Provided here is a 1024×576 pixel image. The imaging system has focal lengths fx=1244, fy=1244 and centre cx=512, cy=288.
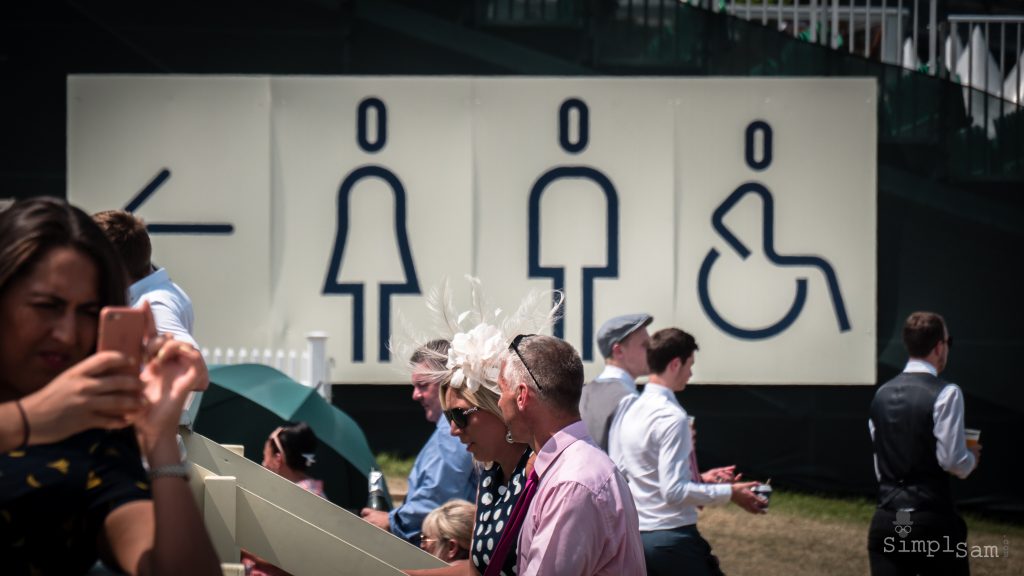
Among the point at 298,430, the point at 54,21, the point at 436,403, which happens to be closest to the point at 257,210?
the point at 54,21

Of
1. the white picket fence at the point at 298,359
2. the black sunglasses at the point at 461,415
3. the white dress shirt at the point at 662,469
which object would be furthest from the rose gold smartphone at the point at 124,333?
the white picket fence at the point at 298,359

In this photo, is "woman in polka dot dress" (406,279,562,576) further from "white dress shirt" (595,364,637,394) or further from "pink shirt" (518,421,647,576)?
"white dress shirt" (595,364,637,394)

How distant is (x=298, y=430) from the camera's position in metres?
5.68

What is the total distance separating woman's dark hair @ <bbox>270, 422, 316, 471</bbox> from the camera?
18.5ft

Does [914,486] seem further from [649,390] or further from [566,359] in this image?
[566,359]

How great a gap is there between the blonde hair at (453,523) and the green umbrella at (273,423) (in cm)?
215

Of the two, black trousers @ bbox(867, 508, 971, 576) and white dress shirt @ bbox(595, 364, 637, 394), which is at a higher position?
white dress shirt @ bbox(595, 364, 637, 394)

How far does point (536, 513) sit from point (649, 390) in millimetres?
2352

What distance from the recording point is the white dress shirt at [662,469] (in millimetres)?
4945

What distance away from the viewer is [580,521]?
2.85 meters

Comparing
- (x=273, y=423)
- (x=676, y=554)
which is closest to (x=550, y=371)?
(x=676, y=554)

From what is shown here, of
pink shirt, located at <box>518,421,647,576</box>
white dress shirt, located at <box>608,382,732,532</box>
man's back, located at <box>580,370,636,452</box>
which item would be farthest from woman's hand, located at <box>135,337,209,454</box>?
man's back, located at <box>580,370,636,452</box>

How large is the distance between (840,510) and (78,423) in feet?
27.1

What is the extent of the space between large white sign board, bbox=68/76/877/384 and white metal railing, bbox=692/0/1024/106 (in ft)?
3.48
